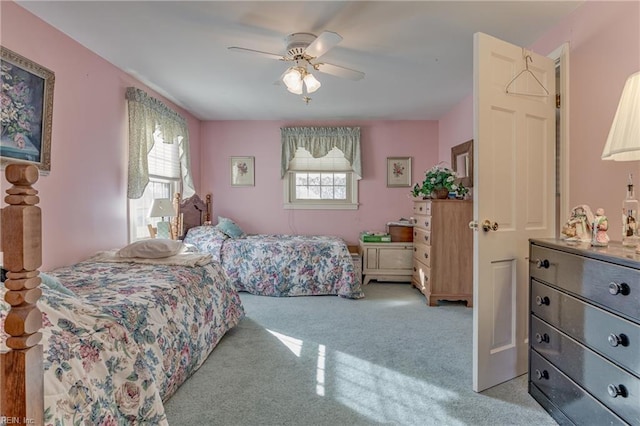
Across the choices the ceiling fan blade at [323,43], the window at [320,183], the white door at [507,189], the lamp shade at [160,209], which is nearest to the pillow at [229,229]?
the window at [320,183]

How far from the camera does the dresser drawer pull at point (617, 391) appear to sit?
4.11 feet

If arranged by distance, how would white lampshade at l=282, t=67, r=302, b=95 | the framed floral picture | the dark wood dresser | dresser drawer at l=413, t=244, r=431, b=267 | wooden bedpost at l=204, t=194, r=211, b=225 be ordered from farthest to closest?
wooden bedpost at l=204, t=194, r=211, b=225, dresser drawer at l=413, t=244, r=431, b=267, white lampshade at l=282, t=67, r=302, b=95, the framed floral picture, the dark wood dresser

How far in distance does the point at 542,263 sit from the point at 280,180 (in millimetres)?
3919

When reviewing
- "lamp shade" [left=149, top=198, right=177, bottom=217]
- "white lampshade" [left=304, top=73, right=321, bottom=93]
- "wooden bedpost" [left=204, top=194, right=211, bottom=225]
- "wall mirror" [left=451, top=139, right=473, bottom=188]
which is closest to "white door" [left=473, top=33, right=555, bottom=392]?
"white lampshade" [left=304, top=73, right=321, bottom=93]

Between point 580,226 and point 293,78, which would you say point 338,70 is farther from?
point 580,226

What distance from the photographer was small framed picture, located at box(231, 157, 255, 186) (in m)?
5.15

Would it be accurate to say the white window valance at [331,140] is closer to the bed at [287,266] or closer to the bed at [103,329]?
the bed at [287,266]

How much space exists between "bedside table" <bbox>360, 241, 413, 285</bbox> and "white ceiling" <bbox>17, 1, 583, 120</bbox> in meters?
1.94

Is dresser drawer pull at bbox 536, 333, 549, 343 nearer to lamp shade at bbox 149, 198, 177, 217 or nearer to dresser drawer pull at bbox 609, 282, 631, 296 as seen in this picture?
dresser drawer pull at bbox 609, 282, 631, 296

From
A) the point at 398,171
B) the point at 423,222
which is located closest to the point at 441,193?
the point at 423,222

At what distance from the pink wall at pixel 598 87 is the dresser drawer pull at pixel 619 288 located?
0.72 meters

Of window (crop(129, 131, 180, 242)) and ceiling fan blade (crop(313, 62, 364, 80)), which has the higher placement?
ceiling fan blade (crop(313, 62, 364, 80))

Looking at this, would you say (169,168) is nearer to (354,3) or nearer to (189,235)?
(189,235)

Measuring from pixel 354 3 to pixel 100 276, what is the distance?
2356mm
